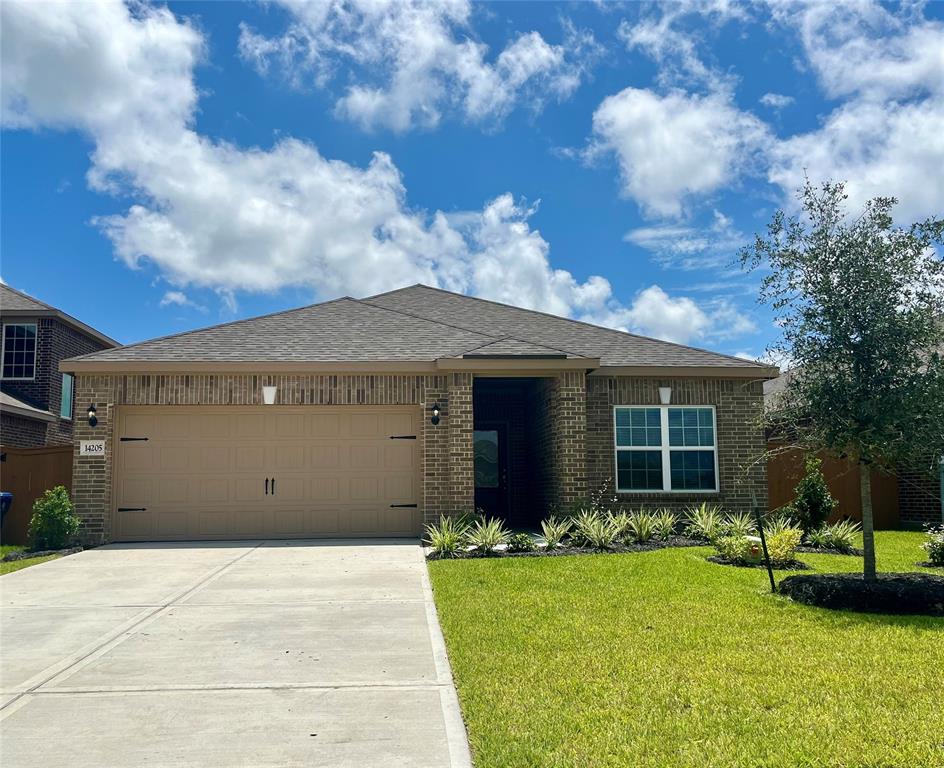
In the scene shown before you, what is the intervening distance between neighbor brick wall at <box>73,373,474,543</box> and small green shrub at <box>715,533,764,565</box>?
173 inches

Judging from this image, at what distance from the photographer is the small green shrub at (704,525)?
41.1 ft

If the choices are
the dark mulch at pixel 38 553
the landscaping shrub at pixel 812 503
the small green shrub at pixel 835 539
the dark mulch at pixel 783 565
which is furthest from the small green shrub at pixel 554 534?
the dark mulch at pixel 38 553

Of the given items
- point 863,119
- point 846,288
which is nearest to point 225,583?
point 846,288

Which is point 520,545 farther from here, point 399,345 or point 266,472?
point 266,472

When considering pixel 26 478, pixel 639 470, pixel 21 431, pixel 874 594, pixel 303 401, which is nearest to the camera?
pixel 874 594

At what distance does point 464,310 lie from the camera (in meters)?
18.4

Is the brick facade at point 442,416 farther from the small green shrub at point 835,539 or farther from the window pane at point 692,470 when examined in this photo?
the small green shrub at point 835,539

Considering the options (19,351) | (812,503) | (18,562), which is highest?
(19,351)

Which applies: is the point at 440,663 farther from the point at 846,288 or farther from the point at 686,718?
the point at 846,288

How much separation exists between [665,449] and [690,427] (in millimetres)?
657

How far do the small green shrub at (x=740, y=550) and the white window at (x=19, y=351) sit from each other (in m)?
18.6

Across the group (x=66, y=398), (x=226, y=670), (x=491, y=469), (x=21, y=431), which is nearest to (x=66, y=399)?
(x=66, y=398)

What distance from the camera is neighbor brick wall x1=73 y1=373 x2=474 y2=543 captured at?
521 inches

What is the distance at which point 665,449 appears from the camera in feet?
47.6
